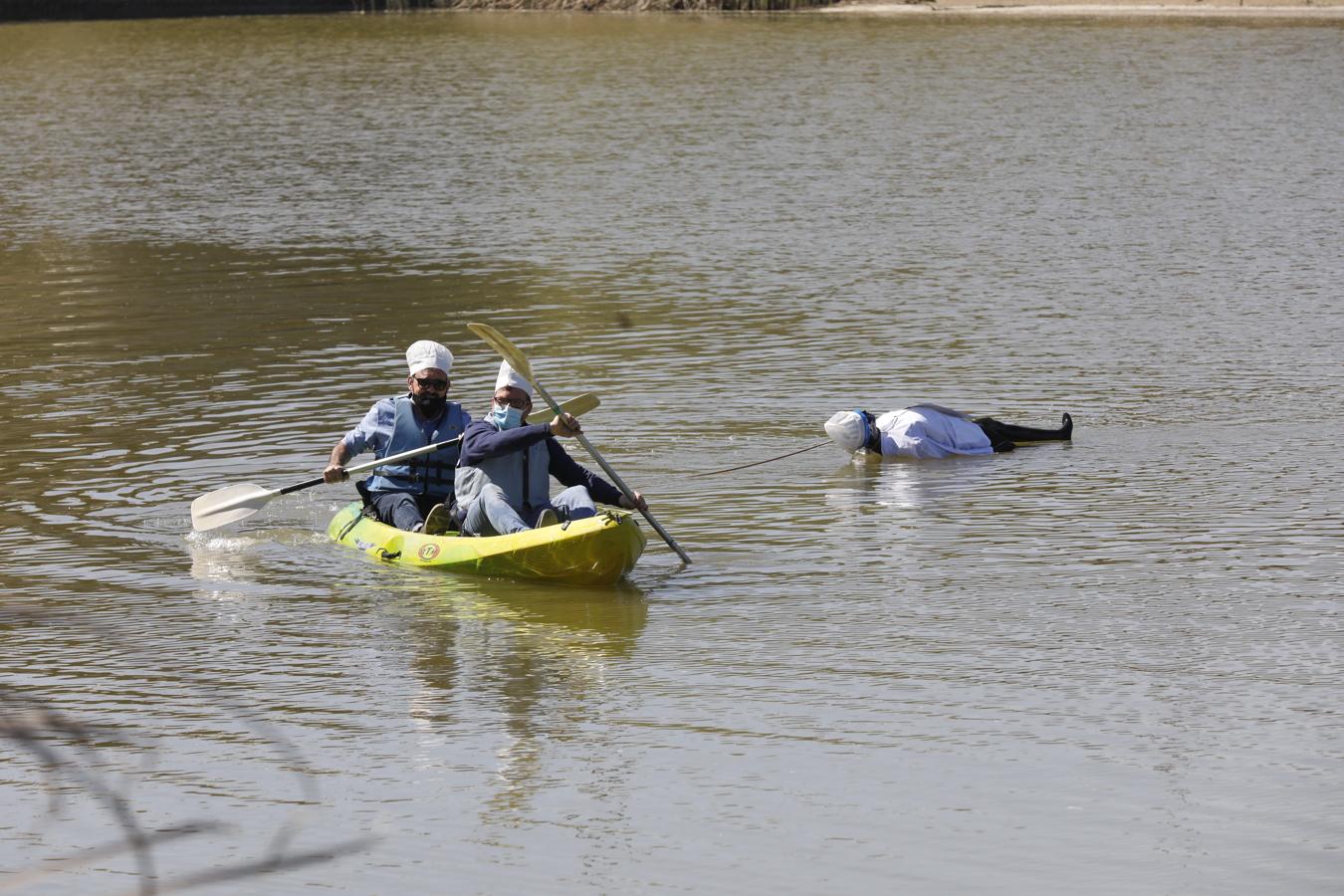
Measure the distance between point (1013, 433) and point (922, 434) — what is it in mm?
711

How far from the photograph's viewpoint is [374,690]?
8625mm

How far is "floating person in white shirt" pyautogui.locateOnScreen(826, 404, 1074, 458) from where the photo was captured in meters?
13.2

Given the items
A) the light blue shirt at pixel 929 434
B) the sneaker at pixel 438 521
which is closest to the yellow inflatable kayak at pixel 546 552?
the sneaker at pixel 438 521

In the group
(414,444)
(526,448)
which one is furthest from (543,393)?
(414,444)

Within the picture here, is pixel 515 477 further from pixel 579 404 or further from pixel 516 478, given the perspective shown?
pixel 579 404

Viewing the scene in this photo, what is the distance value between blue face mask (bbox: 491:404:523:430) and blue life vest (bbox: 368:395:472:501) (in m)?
0.51

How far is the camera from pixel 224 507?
11.7m

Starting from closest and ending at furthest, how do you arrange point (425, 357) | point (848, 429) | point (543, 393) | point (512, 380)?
point (543, 393) < point (512, 380) < point (425, 357) < point (848, 429)

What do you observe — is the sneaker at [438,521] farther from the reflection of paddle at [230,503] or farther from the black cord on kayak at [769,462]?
the black cord on kayak at [769,462]

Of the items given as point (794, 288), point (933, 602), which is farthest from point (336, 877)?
point (794, 288)

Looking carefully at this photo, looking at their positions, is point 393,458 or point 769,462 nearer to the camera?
point 393,458

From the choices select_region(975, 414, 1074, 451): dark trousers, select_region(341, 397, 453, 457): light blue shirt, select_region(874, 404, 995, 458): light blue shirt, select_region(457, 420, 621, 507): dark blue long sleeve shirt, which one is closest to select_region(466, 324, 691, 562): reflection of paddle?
select_region(457, 420, 621, 507): dark blue long sleeve shirt

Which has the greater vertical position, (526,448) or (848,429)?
(526,448)

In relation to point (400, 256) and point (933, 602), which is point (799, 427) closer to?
point (933, 602)
